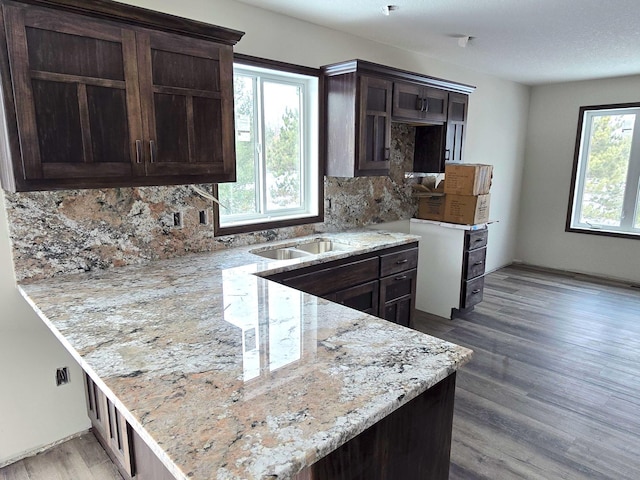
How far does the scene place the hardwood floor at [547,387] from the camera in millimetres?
2193

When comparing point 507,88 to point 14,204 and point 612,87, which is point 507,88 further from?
point 14,204

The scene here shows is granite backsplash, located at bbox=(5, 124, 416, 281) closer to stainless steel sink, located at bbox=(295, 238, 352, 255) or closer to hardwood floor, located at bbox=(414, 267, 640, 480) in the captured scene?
stainless steel sink, located at bbox=(295, 238, 352, 255)

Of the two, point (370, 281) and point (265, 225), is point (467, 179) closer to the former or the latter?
point (370, 281)

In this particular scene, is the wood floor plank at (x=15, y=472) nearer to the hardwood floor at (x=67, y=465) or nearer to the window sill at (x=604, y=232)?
the hardwood floor at (x=67, y=465)

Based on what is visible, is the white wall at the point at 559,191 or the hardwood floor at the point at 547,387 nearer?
the hardwood floor at the point at 547,387

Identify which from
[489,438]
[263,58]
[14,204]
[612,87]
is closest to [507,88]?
[612,87]

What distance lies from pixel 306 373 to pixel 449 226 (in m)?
3.23

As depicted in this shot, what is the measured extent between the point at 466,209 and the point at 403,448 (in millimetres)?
3129

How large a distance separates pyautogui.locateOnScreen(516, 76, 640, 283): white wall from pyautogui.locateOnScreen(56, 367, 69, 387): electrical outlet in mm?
6066

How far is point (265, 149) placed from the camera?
10.4 feet

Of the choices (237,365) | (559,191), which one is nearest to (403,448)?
(237,365)

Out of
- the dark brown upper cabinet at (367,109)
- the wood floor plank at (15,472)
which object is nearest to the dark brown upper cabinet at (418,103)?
the dark brown upper cabinet at (367,109)

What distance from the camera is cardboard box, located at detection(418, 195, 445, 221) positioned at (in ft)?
13.9

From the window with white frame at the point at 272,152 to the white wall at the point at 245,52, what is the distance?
0.71 ft
